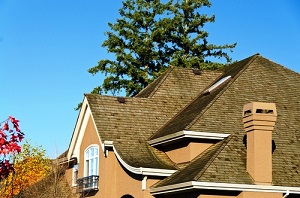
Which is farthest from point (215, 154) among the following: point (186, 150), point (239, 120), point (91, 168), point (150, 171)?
point (91, 168)

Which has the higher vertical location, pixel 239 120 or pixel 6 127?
pixel 239 120

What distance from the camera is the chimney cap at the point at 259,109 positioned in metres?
22.8

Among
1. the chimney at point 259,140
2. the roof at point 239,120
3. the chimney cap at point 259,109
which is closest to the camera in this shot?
the chimney at point 259,140

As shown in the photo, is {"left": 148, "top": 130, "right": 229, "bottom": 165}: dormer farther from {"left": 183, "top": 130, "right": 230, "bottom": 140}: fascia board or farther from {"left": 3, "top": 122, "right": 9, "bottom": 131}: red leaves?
{"left": 3, "top": 122, "right": 9, "bottom": 131}: red leaves

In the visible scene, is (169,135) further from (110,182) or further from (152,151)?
(110,182)

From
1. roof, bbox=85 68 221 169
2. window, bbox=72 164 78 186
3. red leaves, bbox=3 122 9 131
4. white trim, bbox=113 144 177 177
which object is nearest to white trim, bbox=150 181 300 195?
white trim, bbox=113 144 177 177

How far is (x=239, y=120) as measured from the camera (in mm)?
25453

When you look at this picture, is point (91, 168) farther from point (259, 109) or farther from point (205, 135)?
point (259, 109)

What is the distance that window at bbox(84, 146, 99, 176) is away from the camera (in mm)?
28109

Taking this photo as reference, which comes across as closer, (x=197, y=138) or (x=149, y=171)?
(x=149, y=171)

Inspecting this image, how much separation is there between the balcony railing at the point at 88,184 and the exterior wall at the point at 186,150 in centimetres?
377

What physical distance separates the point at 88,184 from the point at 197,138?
19.9 ft

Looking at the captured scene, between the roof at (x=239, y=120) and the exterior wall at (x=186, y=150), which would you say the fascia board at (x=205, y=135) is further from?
the exterior wall at (x=186, y=150)

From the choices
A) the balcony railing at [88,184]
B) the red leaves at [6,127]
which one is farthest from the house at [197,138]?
the red leaves at [6,127]
